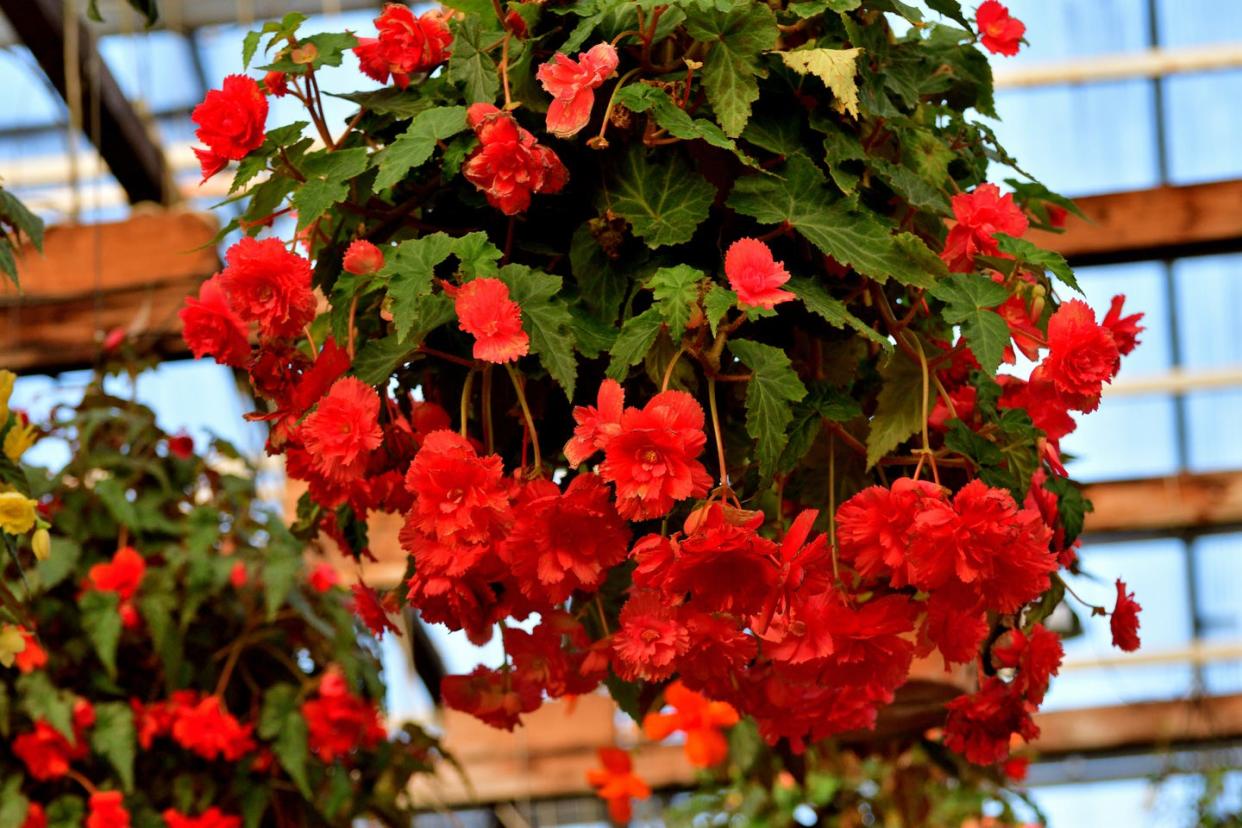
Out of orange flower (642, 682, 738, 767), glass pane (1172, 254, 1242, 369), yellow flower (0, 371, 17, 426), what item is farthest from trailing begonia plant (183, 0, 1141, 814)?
glass pane (1172, 254, 1242, 369)

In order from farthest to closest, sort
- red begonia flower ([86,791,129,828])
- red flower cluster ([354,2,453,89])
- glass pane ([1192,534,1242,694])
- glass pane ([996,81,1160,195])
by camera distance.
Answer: glass pane ([1192,534,1242,694])
glass pane ([996,81,1160,195])
red begonia flower ([86,791,129,828])
red flower cluster ([354,2,453,89])

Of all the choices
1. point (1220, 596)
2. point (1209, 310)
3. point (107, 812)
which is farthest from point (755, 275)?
point (1220, 596)

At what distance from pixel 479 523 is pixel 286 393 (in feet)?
0.69

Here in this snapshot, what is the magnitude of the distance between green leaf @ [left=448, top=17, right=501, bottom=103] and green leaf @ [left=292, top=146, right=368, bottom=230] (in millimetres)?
75

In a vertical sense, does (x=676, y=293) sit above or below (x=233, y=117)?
below

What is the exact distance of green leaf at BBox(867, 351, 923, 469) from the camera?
1.04 metres

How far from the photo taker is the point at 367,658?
2.00m

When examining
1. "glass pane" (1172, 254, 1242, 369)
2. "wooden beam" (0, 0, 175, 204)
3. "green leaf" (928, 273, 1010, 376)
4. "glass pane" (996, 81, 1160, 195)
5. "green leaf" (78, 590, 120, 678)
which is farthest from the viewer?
"glass pane" (1172, 254, 1242, 369)

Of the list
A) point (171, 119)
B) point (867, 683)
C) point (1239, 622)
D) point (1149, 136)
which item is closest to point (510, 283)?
point (867, 683)

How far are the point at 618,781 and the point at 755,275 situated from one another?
118cm

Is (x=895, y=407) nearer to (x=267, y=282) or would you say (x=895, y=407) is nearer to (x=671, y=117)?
(x=671, y=117)

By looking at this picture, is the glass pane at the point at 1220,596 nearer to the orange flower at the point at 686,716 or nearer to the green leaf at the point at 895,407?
the orange flower at the point at 686,716

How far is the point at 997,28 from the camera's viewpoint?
3.91 feet

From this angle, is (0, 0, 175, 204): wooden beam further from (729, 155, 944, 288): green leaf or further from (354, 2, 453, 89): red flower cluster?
(729, 155, 944, 288): green leaf
